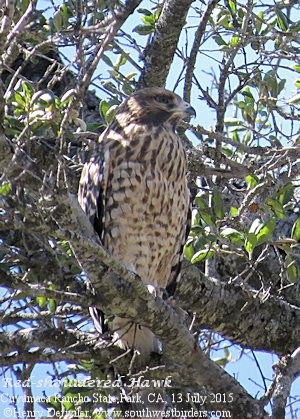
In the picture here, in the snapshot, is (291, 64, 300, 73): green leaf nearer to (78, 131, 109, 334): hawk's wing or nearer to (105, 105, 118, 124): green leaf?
(105, 105, 118, 124): green leaf

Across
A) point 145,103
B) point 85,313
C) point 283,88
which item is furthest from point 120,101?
point 85,313

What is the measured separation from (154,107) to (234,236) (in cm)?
120

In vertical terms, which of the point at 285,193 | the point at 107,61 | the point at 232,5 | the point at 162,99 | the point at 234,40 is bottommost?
the point at 285,193

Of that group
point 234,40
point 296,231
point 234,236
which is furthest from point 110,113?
point 296,231

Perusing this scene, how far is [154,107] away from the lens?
5113 millimetres

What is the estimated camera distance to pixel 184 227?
4.95m

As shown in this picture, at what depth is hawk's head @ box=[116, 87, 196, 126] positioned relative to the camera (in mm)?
5066

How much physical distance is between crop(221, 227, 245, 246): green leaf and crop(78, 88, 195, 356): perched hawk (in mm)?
639

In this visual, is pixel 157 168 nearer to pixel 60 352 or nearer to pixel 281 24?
pixel 281 24

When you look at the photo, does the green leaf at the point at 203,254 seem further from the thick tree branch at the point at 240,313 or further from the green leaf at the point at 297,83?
the green leaf at the point at 297,83

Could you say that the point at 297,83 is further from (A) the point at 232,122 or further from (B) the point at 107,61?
(B) the point at 107,61

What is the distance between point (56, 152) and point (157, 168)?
1816 millimetres

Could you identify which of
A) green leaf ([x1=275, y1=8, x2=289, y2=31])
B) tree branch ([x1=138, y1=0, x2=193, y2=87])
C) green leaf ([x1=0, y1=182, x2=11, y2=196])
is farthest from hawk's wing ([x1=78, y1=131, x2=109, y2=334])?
green leaf ([x1=0, y1=182, x2=11, y2=196])

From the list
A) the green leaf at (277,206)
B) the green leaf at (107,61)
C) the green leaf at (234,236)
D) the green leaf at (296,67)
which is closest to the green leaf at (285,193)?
the green leaf at (277,206)
